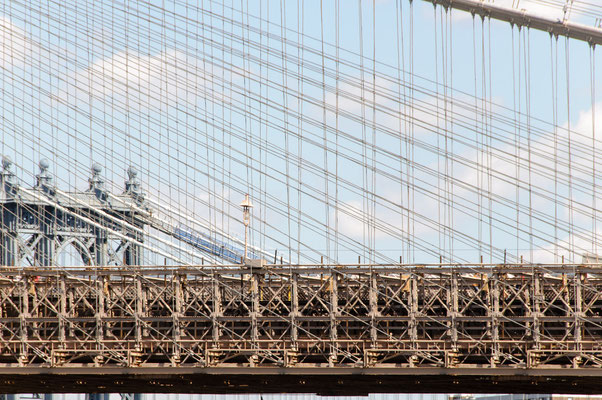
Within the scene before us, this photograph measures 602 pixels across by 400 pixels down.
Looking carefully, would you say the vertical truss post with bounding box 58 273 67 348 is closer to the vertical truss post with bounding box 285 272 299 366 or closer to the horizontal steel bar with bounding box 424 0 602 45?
the vertical truss post with bounding box 285 272 299 366

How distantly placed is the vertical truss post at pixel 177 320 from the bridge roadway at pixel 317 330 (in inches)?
1.8

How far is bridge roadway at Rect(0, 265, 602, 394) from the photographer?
40875mm

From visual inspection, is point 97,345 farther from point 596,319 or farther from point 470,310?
point 596,319

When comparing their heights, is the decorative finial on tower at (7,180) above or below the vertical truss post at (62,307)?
above

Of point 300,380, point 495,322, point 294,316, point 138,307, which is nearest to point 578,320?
point 495,322

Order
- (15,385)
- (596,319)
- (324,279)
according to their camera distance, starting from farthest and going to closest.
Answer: (15,385)
(324,279)
(596,319)

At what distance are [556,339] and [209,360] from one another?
41.6ft

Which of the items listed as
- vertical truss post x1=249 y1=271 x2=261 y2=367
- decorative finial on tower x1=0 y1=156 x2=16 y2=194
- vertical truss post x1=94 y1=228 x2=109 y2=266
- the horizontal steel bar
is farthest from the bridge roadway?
vertical truss post x1=94 y1=228 x2=109 y2=266

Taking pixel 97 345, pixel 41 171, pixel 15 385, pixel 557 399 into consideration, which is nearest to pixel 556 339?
pixel 97 345

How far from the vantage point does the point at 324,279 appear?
144ft

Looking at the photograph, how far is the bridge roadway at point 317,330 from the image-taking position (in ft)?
134

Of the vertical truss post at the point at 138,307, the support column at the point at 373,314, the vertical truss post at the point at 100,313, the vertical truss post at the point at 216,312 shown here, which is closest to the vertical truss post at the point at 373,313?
the support column at the point at 373,314

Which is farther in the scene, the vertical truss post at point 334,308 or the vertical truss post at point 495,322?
the vertical truss post at point 334,308

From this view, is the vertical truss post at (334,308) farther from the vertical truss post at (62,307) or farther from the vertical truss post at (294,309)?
the vertical truss post at (62,307)
